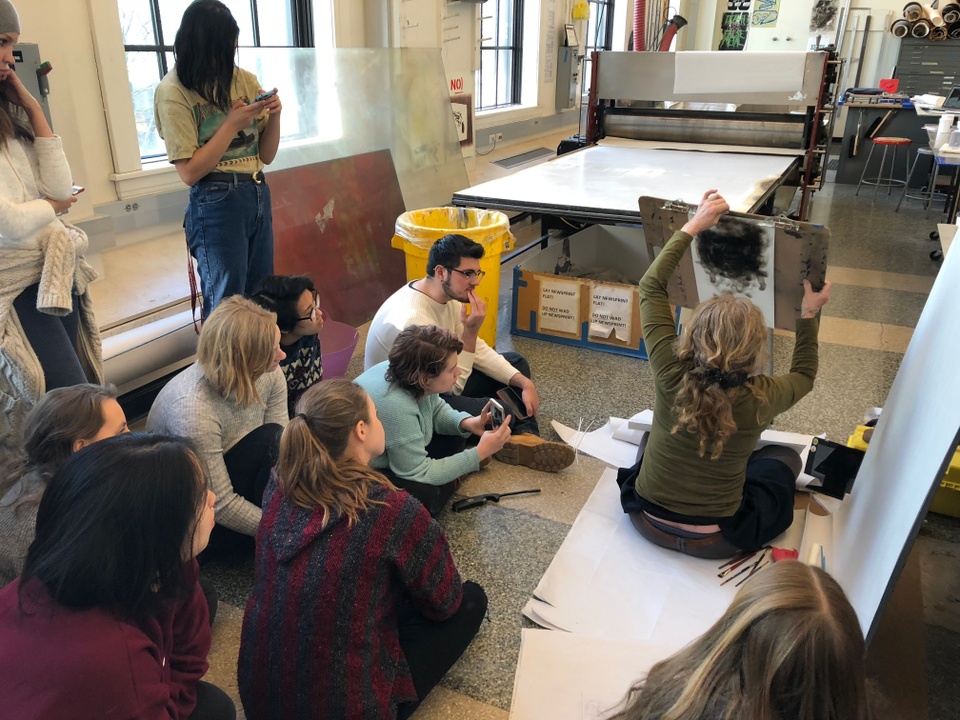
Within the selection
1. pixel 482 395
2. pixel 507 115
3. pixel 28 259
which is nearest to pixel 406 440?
pixel 482 395

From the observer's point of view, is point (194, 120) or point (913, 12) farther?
point (913, 12)

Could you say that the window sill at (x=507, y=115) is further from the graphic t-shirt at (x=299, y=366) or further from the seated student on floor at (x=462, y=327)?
the graphic t-shirt at (x=299, y=366)

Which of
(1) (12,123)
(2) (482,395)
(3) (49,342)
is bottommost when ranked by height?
(2) (482,395)

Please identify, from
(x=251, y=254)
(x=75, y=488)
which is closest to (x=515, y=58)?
(x=251, y=254)

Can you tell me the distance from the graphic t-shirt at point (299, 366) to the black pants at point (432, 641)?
1.00 metres

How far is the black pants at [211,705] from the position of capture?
1398 millimetres

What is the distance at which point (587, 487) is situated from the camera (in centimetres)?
246

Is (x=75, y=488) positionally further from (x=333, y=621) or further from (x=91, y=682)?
(x=333, y=621)

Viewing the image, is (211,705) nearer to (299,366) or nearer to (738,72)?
(299,366)

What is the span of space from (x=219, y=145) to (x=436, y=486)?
1.25m

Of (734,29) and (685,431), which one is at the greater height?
(734,29)

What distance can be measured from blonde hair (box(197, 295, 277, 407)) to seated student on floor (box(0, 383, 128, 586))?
304 millimetres

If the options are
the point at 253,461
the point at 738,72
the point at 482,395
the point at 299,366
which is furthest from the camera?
the point at 738,72

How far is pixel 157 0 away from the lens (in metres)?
3.34
